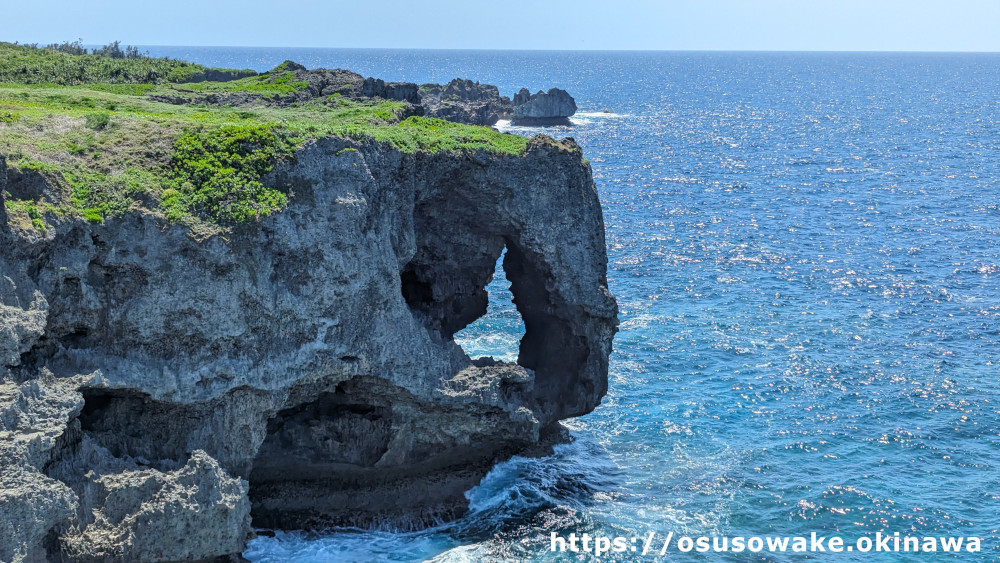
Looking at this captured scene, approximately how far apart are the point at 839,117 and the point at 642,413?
150 m

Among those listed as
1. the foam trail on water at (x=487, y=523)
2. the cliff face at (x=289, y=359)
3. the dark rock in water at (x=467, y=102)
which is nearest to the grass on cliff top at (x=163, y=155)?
the cliff face at (x=289, y=359)

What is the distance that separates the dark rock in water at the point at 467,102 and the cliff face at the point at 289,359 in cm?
9384

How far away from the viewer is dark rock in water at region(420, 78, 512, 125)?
13038 cm

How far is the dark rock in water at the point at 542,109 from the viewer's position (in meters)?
145

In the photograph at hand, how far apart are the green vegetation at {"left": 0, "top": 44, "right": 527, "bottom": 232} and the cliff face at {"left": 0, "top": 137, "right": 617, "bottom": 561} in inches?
20.7

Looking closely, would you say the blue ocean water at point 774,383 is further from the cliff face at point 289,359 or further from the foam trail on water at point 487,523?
the cliff face at point 289,359

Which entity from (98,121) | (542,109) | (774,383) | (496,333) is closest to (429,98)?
(542,109)

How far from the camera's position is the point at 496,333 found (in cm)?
5066

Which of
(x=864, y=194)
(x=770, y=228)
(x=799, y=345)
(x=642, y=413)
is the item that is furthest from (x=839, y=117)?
(x=642, y=413)

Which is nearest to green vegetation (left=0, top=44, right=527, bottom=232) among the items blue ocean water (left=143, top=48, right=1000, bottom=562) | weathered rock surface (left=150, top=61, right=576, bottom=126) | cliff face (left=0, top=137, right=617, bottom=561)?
cliff face (left=0, top=137, right=617, bottom=561)

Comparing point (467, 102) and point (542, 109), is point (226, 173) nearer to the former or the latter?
point (467, 102)

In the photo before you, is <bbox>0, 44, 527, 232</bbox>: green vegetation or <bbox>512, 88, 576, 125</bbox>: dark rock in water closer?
<bbox>0, 44, 527, 232</bbox>: green vegetation

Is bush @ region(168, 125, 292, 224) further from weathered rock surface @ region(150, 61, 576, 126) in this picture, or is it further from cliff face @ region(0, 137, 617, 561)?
weathered rock surface @ region(150, 61, 576, 126)

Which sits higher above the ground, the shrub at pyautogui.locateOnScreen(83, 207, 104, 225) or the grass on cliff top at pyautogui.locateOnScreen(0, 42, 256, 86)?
the grass on cliff top at pyautogui.locateOnScreen(0, 42, 256, 86)
